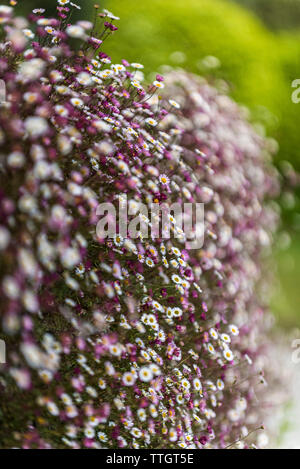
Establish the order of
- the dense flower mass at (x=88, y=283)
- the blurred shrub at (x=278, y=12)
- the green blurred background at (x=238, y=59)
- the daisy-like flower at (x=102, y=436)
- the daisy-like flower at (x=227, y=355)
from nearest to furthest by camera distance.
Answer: the dense flower mass at (x=88, y=283) < the daisy-like flower at (x=102, y=436) < the daisy-like flower at (x=227, y=355) < the green blurred background at (x=238, y=59) < the blurred shrub at (x=278, y=12)

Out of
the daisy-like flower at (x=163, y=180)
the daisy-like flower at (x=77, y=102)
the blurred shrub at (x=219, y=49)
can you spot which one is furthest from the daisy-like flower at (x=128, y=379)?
the blurred shrub at (x=219, y=49)

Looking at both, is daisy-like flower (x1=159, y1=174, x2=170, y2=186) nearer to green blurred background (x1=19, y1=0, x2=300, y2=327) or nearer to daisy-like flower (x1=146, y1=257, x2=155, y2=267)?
daisy-like flower (x1=146, y1=257, x2=155, y2=267)

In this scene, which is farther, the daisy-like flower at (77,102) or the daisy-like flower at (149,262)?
the daisy-like flower at (149,262)

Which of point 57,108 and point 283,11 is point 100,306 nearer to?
point 57,108

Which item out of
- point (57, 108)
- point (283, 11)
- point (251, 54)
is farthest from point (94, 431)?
point (283, 11)

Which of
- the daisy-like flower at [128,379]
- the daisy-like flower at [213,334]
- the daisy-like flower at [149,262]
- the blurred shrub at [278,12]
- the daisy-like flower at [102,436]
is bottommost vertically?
the daisy-like flower at [102,436]

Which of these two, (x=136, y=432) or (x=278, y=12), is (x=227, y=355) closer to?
(x=136, y=432)

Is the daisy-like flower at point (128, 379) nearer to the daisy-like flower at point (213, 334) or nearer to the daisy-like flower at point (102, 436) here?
the daisy-like flower at point (102, 436)

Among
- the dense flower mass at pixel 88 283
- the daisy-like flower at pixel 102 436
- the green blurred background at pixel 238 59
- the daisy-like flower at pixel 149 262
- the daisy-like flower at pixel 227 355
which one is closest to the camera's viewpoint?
the dense flower mass at pixel 88 283
